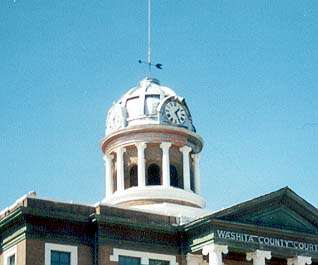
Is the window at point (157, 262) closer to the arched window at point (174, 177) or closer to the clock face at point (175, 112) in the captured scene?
the arched window at point (174, 177)

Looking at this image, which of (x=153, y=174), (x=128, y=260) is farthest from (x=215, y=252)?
(x=153, y=174)

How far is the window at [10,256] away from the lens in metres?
46.8

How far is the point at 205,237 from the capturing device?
48.7 meters

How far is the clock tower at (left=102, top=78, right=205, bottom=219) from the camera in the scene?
185 ft

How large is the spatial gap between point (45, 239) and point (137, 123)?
13510 millimetres

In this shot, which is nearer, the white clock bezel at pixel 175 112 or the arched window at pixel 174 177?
the arched window at pixel 174 177

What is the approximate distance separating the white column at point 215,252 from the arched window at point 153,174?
9920mm

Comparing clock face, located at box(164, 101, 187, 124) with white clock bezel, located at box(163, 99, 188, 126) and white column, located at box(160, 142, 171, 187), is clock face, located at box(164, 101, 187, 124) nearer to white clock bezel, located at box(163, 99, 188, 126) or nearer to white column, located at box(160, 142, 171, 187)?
white clock bezel, located at box(163, 99, 188, 126)

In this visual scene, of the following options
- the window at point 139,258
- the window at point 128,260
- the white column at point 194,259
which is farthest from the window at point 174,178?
the window at point 128,260

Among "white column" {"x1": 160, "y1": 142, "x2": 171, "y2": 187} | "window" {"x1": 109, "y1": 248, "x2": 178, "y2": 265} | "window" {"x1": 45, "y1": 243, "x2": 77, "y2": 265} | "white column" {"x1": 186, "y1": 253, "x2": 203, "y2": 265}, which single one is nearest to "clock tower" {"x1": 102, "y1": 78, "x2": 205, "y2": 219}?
"white column" {"x1": 160, "y1": 142, "x2": 171, "y2": 187}

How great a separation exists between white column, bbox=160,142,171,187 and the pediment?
7601 millimetres

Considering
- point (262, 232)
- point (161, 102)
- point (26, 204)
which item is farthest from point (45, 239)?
point (161, 102)

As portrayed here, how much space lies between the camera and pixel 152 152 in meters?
57.8

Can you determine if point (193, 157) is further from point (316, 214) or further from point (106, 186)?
point (316, 214)
